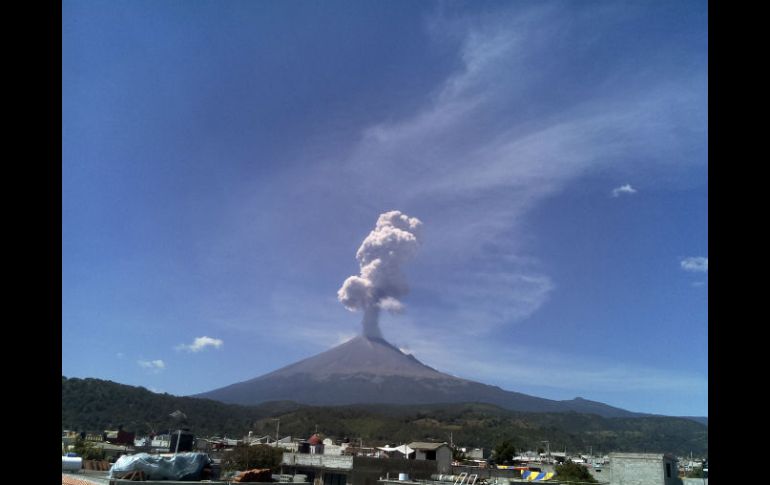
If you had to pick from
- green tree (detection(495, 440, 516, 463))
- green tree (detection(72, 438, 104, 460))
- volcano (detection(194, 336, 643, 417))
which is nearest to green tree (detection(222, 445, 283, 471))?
green tree (detection(72, 438, 104, 460))

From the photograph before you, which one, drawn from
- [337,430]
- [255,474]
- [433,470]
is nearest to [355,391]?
[337,430]

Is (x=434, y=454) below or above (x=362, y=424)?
above

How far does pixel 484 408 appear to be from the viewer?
13962cm

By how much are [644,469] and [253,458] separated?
2023cm

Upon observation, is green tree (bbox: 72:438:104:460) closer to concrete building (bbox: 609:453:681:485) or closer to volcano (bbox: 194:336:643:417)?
concrete building (bbox: 609:453:681:485)

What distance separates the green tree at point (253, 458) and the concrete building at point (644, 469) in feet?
60.1

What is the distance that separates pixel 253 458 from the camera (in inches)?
1330

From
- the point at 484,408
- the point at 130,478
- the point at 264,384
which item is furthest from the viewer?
the point at 264,384

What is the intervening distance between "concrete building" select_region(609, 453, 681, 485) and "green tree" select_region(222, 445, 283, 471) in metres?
18.3

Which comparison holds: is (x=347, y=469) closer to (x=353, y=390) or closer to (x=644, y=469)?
(x=644, y=469)

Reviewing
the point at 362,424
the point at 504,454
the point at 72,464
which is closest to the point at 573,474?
the point at 504,454
